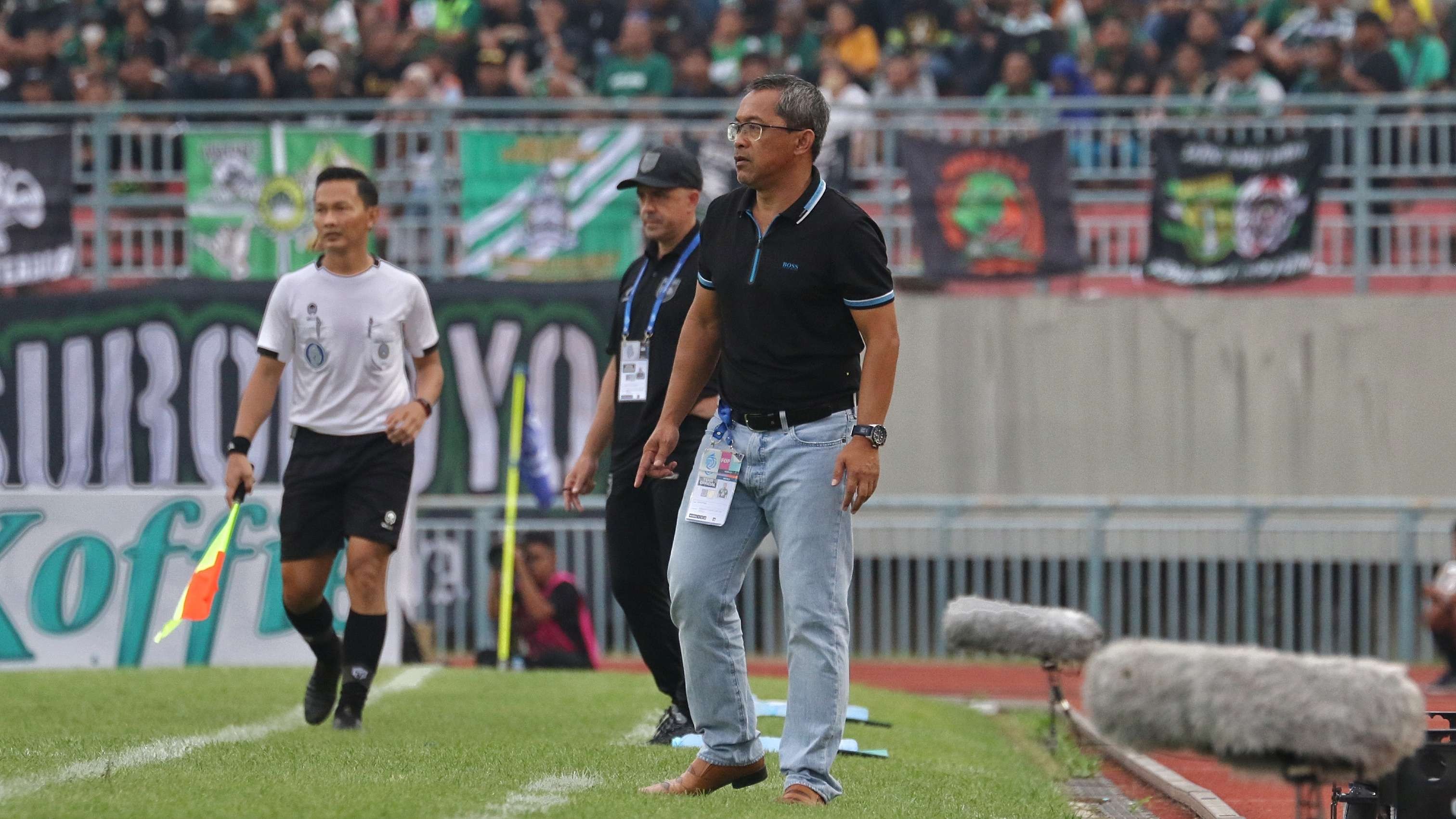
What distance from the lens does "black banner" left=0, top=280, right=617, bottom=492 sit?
1678cm

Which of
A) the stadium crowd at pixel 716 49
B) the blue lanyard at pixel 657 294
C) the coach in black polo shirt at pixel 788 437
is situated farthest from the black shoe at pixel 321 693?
the stadium crowd at pixel 716 49

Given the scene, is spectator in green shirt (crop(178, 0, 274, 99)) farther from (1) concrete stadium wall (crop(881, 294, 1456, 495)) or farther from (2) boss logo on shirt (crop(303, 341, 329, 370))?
(2) boss logo on shirt (crop(303, 341, 329, 370))

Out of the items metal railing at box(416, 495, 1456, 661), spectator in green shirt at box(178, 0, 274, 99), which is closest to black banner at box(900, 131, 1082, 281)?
metal railing at box(416, 495, 1456, 661)

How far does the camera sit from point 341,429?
805 cm

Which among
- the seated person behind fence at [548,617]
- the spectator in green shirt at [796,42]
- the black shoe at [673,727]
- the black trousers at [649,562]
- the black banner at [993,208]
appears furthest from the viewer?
the spectator in green shirt at [796,42]

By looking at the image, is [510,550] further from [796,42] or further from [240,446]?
[796,42]

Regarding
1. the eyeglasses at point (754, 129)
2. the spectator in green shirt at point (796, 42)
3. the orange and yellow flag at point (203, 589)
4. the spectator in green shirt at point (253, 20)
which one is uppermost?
the spectator in green shirt at point (253, 20)

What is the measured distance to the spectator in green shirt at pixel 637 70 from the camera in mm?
18109

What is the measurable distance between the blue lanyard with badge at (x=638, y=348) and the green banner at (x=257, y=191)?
905 cm

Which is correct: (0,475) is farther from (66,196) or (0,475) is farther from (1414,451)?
(1414,451)

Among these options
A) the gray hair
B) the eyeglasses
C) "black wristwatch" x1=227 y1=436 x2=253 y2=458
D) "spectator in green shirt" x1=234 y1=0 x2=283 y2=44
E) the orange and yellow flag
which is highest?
"spectator in green shirt" x1=234 y1=0 x2=283 y2=44

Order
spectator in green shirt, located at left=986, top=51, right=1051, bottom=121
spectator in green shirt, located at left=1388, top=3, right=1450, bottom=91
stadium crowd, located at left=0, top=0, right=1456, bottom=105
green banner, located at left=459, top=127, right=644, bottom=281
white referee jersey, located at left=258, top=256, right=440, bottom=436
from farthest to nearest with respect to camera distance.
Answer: stadium crowd, located at left=0, top=0, right=1456, bottom=105
spectator in green shirt, located at left=1388, top=3, right=1450, bottom=91
spectator in green shirt, located at left=986, top=51, right=1051, bottom=121
green banner, located at left=459, top=127, right=644, bottom=281
white referee jersey, located at left=258, top=256, right=440, bottom=436

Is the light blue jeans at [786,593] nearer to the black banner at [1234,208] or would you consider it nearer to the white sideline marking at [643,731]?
the white sideline marking at [643,731]

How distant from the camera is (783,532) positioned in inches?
230
